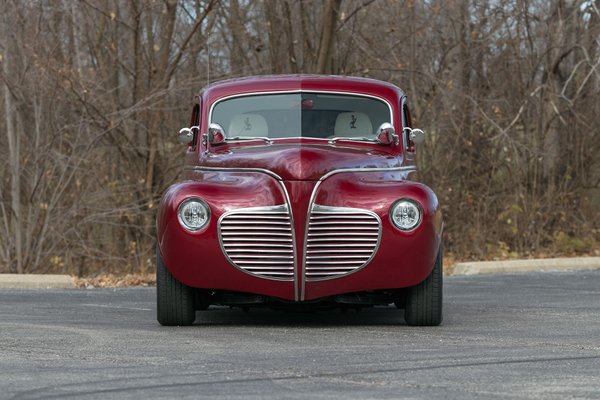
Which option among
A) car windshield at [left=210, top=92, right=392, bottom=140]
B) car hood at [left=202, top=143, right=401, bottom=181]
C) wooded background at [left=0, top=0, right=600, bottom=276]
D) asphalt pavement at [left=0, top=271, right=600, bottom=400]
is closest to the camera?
asphalt pavement at [left=0, top=271, right=600, bottom=400]

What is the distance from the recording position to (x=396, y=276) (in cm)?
962

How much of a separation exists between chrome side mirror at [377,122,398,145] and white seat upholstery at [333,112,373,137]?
0.12 meters

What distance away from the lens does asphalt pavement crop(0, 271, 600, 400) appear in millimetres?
6656

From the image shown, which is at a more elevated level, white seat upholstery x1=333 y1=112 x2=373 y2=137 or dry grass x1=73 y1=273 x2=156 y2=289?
white seat upholstery x1=333 y1=112 x2=373 y2=137

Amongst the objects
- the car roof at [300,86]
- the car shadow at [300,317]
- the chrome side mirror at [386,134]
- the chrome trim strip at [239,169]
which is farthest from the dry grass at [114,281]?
Result: the chrome side mirror at [386,134]

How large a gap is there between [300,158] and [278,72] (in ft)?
41.8

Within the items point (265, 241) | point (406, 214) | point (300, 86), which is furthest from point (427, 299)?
point (300, 86)

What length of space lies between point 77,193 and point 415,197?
986cm

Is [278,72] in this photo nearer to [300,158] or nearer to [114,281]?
[114,281]

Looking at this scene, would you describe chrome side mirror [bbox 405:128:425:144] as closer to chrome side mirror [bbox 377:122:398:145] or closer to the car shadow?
chrome side mirror [bbox 377:122:398:145]

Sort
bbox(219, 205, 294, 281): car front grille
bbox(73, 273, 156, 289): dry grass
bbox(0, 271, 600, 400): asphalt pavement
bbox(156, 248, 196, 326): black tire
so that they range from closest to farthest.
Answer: bbox(0, 271, 600, 400): asphalt pavement → bbox(219, 205, 294, 281): car front grille → bbox(156, 248, 196, 326): black tire → bbox(73, 273, 156, 289): dry grass

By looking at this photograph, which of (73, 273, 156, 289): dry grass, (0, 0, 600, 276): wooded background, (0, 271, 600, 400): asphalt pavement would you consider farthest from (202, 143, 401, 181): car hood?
(0, 0, 600, 276): wooded background

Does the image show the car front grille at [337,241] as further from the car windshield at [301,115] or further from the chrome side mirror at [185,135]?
the chrome side mirror at [185,135]

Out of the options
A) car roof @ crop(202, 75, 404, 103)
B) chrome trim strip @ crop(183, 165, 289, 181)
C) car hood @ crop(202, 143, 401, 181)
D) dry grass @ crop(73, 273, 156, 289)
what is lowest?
dry grass @ crop(73, 273, 156, 289)
